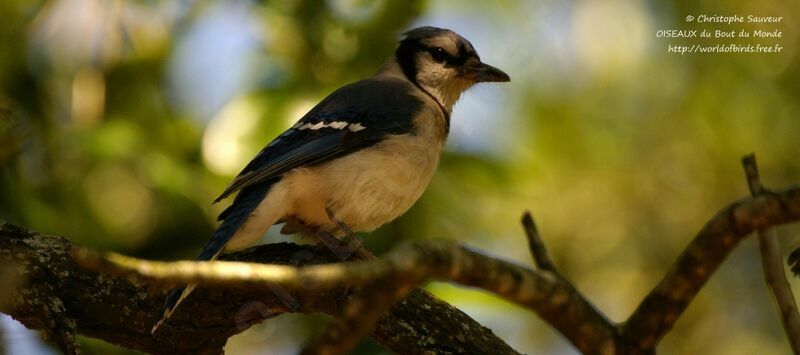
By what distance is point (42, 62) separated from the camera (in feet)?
17.5

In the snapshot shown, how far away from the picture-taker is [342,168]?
430 cm

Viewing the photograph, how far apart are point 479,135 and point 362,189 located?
1.37 meters

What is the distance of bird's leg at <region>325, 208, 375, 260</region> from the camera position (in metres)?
4.10

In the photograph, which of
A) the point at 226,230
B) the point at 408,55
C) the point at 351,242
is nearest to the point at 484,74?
the point at 408,55

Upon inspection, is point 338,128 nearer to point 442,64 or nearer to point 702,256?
point 442,64

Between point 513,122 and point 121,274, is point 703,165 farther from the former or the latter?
point 121,274

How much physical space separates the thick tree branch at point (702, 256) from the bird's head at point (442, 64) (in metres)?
3.06

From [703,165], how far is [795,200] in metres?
4.83

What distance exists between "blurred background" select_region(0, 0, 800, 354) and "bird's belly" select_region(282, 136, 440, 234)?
1.31 ft

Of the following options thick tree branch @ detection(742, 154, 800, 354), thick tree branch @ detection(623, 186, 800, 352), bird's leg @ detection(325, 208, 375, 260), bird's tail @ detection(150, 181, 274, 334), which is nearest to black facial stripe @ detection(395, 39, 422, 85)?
bird's leg @ detection(325, 208, 375, 260)

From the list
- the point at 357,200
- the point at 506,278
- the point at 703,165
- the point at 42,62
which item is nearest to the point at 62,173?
the point at 42,62

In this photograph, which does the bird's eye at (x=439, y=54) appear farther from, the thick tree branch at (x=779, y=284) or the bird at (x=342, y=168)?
the thick tree branch at (x=779, y=284)

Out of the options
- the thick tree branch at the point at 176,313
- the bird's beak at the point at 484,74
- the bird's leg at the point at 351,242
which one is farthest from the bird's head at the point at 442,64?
the thick tree branch at the point at 176,313

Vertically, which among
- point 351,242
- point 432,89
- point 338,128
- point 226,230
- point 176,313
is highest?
point 432,89
